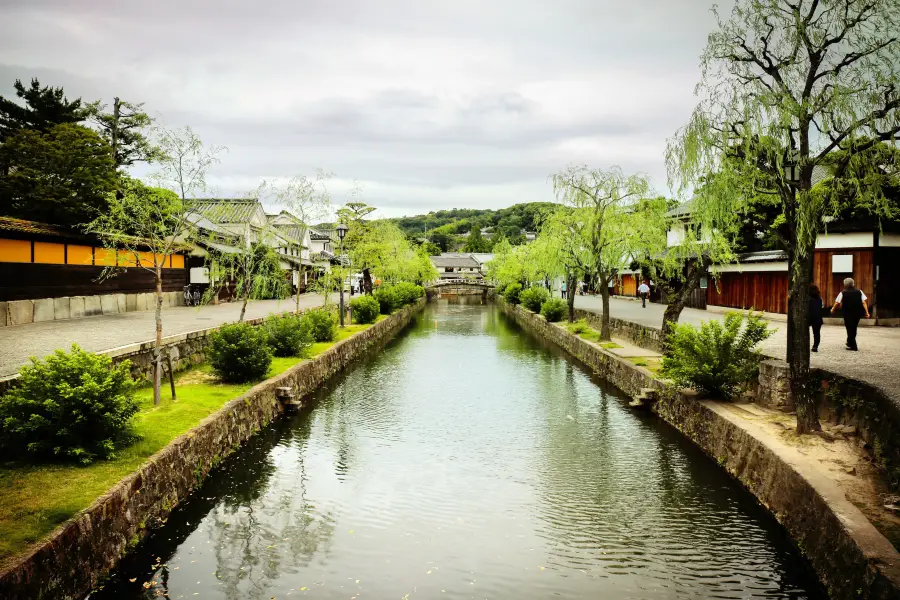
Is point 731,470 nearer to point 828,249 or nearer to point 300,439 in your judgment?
point 300,439

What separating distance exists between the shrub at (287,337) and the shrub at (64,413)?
9.44 metres

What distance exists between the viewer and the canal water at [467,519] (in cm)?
677

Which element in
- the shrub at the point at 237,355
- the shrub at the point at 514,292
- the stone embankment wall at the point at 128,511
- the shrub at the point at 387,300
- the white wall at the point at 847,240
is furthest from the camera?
the shrub at the point at 514,292

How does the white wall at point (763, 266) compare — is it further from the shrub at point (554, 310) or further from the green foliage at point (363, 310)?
the green foliage at point (363, 310)

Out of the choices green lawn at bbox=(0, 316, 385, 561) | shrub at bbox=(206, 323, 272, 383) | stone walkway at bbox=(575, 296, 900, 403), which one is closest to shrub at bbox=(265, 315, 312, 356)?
shrub at bbox=(206, 323, 272, 383)

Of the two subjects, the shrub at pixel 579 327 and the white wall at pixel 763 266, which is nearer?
the white wall at pixel 763 266

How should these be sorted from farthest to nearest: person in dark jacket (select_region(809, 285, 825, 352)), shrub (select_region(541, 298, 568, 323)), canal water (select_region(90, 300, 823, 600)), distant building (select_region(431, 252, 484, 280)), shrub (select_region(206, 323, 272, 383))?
distant building (select_region(431, 252, 484, 280)) → shrub (select_region(541, 298, 568, 323)) → person in dark jacket (select_region(809, 285, 825, 352)) → shrub (select_region(206, 323, 272, 383)) → canal water (select_region(90, 300, 823, 600))

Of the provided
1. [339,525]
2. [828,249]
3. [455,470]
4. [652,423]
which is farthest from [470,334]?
[339,525]

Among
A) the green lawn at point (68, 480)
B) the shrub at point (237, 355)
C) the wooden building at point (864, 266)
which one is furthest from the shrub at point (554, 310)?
the green lawn at point (68, 480)

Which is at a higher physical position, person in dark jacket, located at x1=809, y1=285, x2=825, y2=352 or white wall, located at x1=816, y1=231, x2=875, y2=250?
white wall, located at x1=816, y1=231, x2=875, y2=250

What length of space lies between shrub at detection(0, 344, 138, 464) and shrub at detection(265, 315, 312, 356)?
9.44 metres

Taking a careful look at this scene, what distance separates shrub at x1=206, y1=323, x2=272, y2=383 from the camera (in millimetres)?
13391

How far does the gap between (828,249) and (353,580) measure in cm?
2126

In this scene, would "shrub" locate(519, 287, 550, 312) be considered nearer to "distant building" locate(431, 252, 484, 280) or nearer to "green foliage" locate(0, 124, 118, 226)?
"green foliage" locate(0, 124, 118, 226)
